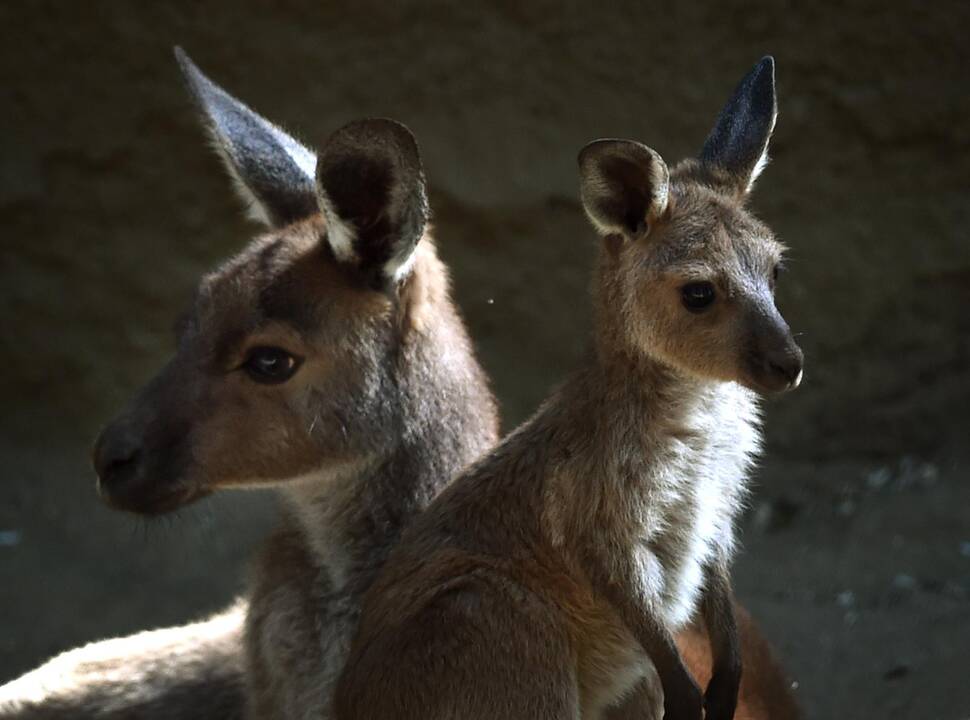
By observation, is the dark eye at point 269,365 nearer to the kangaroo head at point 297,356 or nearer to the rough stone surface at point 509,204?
the kangaroo head at point 297,356

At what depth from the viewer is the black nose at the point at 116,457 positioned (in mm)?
4730

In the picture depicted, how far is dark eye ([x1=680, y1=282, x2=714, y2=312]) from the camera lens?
448 centimetres

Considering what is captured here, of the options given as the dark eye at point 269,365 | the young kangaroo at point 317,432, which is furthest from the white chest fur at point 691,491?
the dark eye at point 269,365

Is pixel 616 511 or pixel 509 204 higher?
pixel 616 511

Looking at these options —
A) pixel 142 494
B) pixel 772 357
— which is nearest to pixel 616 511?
pixel 772 357

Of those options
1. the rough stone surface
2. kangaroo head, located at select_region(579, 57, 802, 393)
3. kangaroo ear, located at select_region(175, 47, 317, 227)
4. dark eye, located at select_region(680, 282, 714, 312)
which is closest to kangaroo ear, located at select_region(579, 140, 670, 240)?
kangaroo head, located at select_region(579, 57, 802, 393)

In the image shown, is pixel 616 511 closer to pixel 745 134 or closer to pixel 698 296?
pixel 698 296

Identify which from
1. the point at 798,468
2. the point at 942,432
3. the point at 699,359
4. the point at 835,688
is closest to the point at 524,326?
the point at 798,468

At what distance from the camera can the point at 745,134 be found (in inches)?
196

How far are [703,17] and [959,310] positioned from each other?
210cm

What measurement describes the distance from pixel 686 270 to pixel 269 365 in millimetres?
1273

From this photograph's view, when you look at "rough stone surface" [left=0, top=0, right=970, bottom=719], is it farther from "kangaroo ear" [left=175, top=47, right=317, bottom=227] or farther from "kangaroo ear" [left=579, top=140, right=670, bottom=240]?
"kangaroo ear" [left=579, top=140, right=670, bottom=240]

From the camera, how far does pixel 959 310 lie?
8.70 metres

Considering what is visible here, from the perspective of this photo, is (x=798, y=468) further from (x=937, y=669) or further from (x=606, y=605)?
(x=606, y=605)
